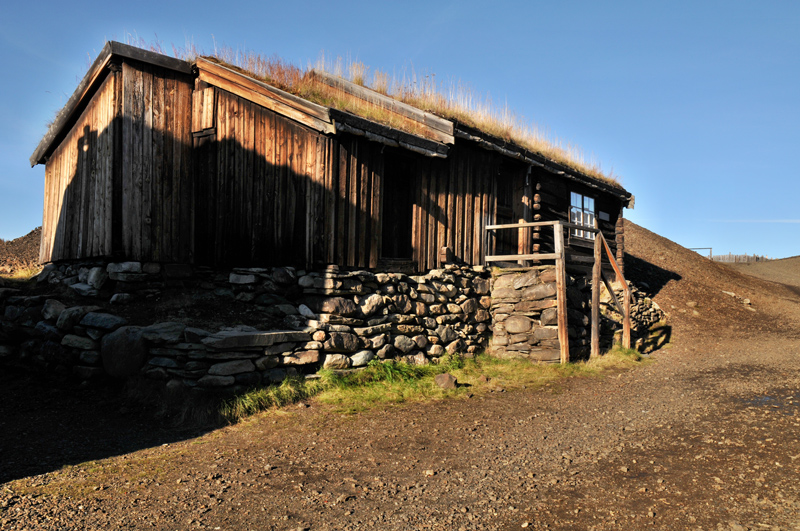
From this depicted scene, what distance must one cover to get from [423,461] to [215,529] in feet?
6.98

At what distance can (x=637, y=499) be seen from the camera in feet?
13.3

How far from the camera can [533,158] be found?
1229 centimetres

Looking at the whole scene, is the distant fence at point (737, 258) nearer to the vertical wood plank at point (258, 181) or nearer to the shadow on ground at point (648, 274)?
the shadow on ground at point (648, 274)

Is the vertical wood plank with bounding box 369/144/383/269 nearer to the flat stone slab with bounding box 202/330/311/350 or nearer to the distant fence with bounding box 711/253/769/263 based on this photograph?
the flat stone slab with bounding box 202/330/311/350

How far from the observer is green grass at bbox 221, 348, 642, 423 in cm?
687

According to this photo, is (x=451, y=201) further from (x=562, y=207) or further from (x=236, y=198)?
(x=562, y=207)

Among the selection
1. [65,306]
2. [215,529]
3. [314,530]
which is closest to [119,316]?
[65,306]

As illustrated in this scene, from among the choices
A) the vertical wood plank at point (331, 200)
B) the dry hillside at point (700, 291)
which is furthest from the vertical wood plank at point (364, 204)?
the dry hillside at point (700, 291)

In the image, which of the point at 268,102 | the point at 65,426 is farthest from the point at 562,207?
the point at 65,426

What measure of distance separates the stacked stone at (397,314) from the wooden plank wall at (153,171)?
2.57m

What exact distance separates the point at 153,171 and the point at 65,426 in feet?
14.2

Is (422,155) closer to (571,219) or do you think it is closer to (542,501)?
(571,219)

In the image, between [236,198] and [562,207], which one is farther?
[562,207]

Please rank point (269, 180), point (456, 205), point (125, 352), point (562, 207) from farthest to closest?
point (562, 207) → point (456, 205) → point (269, 180) → point (125, 352)
